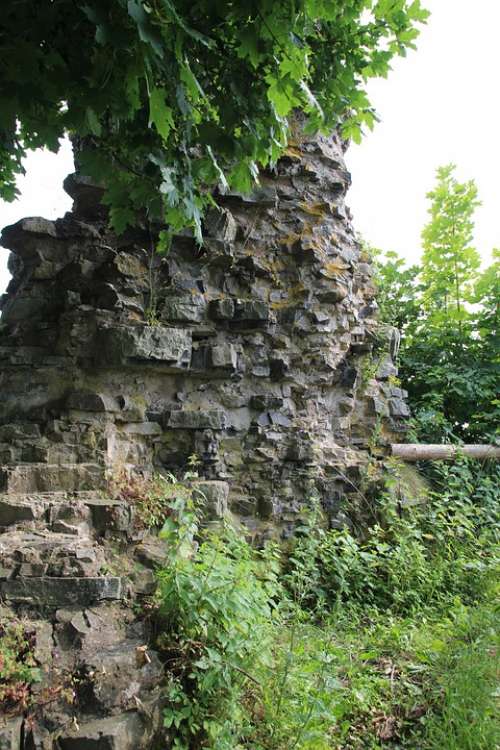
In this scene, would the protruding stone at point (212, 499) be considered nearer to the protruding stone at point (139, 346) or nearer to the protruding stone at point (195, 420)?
the protruding stone at point (195, 420)

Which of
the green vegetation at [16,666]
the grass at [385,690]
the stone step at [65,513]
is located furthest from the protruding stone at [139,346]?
the grass at [385,690]

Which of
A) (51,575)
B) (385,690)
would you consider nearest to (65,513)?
(51,575)

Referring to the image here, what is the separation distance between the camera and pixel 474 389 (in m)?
7.94

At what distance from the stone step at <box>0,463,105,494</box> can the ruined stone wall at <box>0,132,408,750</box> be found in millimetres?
11

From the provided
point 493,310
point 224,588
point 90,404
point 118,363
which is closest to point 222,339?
point 118,363

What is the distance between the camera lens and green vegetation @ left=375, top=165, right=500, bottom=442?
7.89 m

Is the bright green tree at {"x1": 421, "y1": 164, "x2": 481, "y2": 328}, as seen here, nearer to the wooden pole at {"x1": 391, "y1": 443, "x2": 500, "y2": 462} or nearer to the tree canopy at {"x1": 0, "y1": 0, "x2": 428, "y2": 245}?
the wooden pole at {"x1": 391, "y1": 443, "x2": 500, "y2": 462}

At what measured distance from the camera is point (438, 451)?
666 cm

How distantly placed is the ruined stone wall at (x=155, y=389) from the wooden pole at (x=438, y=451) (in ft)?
0.90

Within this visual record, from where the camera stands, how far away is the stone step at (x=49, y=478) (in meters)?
3.78

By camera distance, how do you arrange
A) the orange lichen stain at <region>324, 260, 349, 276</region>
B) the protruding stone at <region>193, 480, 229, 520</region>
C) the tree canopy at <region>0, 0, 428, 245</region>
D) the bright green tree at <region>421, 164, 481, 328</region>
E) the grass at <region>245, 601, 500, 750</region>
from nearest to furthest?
the tree canopy at <region>0, 0, 428, 245</region>
the grass at <region>245, 601, 500, 750</region>
the protruding stone at <region>193, 480, 229, 520</region>
the orange lichen stain at <region>324, 260, 349, 276</region>
the bright green tree at <region>421, 164, 481, 328</region>

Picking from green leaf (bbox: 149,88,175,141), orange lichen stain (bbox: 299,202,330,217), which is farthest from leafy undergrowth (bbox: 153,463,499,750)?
orange lichen stain (bbox: 299,202,330,217)

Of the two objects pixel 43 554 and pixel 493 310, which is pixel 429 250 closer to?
pixel 493 310

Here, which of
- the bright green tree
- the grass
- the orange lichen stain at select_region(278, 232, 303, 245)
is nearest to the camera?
the grass
